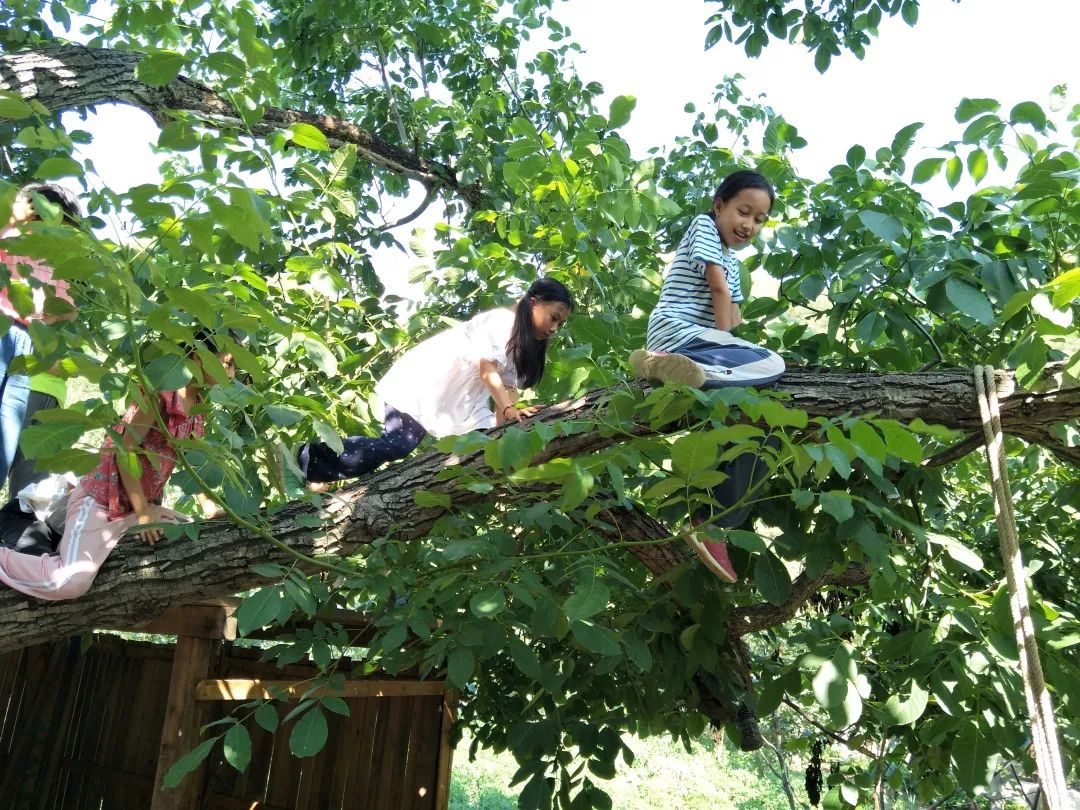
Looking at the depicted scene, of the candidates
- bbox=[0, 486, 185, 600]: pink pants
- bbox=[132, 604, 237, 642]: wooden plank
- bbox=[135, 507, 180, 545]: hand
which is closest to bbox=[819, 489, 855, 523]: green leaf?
bbox=[135, 507, 180, 545]: hand

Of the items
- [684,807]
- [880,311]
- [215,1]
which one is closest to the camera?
[880,311]

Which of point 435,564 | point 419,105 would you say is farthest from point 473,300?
point 435,564

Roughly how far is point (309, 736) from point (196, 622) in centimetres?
126

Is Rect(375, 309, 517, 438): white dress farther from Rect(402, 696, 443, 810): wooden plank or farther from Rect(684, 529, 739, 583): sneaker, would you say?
Rect(402, 696, 443, 810): wooden plank

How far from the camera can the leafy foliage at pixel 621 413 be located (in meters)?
1.56

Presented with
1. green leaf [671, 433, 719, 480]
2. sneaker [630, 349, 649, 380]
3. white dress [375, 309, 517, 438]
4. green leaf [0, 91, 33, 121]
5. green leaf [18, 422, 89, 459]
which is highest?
white dress [375, 309, 517, 438]

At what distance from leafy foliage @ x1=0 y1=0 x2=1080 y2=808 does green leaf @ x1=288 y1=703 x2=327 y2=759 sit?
1 cm

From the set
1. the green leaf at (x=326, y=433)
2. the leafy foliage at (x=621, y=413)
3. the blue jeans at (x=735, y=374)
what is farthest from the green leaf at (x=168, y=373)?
the blue jeans at (x=735, y=374)

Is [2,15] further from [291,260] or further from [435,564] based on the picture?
[435,564]

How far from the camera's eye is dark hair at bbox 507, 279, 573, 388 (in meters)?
2.81

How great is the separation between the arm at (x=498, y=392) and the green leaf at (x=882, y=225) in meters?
1.07

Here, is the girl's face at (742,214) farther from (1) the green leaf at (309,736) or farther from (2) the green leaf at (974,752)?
(1) the green leaf at (309,736)

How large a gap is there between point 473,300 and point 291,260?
1.16 m

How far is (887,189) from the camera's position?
2.45 metres
